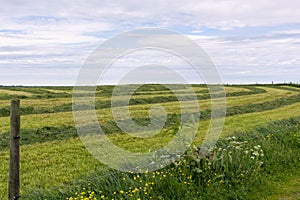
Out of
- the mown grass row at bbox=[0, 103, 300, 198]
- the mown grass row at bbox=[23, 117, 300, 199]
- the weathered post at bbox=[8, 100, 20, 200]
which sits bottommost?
the mown grass row at bbox=[0, 103, 300, 198]

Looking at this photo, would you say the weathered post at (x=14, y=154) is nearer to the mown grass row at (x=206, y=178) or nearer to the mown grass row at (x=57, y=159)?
the mown grass row at (x=206, y=178)

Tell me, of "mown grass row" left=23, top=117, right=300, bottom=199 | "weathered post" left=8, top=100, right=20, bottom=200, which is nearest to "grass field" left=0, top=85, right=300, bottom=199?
"mown grass row" left=23, top=117, right=300, bottom=199

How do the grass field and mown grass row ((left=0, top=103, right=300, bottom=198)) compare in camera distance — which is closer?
the grass field

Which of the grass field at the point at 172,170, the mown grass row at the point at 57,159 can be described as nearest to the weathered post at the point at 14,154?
the grass field at the point at 172,170

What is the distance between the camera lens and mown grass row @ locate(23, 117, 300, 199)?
5836 mm

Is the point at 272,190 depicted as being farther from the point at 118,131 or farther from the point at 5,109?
the point at 5,109

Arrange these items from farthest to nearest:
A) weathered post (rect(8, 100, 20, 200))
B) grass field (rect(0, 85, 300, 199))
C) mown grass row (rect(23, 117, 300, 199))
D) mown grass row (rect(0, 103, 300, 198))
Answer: mown grass row (rect(0, 103, 300, 198)) < grass field (rect(0, 85, 300, 199)) < mown grass row (rect(23, 117, 300, 199)) < weathered post (rect(8, 100, 20, 200))

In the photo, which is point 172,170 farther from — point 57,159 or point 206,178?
point 57,159

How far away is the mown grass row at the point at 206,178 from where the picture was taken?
584 cm

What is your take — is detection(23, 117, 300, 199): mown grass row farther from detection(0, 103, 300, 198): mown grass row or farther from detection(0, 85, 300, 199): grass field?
detection(0, 103, 300, 198): mown grass row

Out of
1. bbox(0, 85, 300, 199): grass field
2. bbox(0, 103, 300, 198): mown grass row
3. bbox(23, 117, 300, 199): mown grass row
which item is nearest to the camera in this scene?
bbox(23, 117, 300, 199): mown grass row

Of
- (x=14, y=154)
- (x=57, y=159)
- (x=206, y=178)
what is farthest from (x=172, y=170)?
(x=57, y=159)

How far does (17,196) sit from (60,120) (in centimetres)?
1229

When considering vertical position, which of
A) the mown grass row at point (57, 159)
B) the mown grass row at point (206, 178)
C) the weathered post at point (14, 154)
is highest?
the weathered post at point (14, 154)
